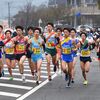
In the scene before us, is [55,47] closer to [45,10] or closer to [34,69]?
[34,69]

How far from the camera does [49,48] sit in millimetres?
17484

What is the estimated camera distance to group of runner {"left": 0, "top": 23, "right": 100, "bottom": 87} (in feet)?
52.8

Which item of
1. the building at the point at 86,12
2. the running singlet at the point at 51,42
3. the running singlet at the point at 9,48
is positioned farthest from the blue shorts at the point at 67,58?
the building at the point at 86,12

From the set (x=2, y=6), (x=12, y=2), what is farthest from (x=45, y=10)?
(x=2, y=6)

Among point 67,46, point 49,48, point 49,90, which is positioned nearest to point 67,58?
point 67,46

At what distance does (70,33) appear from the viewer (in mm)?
16547

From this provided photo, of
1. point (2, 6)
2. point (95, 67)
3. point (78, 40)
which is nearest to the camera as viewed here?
point (78, 40)

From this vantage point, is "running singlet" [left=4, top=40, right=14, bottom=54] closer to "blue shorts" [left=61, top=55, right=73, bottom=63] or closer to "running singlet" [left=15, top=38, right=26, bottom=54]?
"running singlet" [left=15, top=38, right=26, bottom=54]

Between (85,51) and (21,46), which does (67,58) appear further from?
(21,46)

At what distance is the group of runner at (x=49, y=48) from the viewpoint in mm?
16094

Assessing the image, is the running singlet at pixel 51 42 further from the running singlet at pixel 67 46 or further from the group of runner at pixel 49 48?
the running singlet at pixel 67 46

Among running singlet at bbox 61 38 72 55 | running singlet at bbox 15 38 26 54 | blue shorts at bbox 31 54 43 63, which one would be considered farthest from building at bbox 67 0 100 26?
running singlet at bbox 61 38 72 55

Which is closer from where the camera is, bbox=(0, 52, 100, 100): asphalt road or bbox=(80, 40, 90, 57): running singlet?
bbox=(0, 52, 100, 100): asphalt road

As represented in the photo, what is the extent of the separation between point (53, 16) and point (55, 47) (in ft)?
223
